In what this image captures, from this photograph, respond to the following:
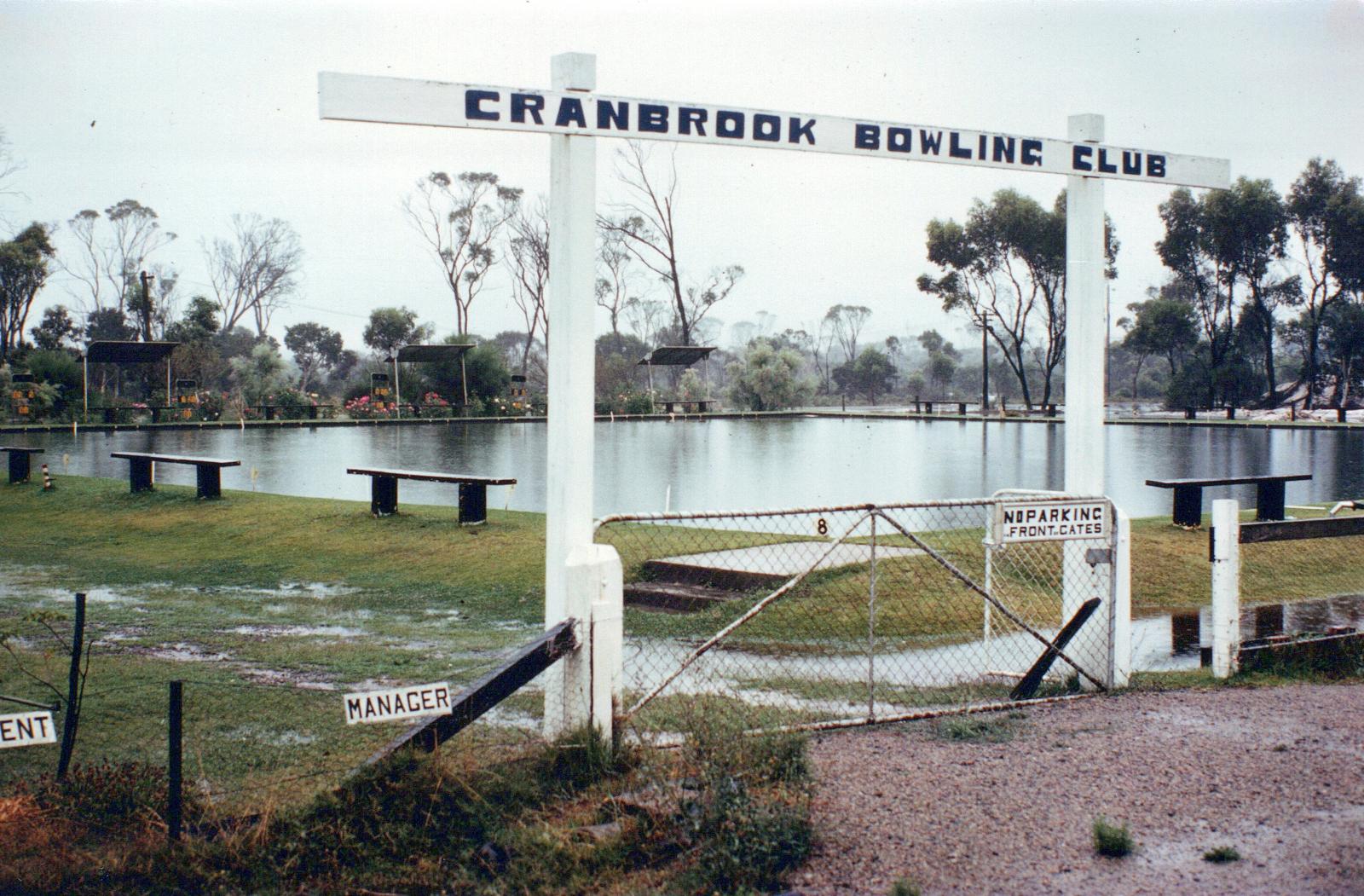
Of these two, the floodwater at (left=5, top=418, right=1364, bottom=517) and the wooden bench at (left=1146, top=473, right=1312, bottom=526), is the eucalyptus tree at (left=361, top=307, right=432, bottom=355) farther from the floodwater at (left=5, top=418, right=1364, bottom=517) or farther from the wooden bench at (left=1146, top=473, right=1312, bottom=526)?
the wooden bench at (left=1146, top=473, right=1312, bottom=526)

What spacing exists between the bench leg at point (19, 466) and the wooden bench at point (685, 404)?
32348 mm

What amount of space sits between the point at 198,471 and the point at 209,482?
0.30 metres

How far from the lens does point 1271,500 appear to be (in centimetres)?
1294

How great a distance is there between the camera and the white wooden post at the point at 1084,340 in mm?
6570

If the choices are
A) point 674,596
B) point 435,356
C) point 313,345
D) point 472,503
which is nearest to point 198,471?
point 472,503

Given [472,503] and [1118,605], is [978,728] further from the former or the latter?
[472,503]

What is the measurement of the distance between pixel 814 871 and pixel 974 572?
664 cm

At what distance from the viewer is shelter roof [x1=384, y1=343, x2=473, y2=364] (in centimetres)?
4553

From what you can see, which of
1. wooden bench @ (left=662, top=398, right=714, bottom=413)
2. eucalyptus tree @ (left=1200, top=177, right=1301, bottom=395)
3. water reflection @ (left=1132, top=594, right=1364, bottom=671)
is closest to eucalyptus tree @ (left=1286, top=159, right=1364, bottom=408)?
eucalyptus tree @ (left=1200, top=177, right=1301, bottom=395)

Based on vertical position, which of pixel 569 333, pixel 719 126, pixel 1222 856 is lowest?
pixel 1222 856

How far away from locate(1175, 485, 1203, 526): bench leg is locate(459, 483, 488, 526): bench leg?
7.81 metres

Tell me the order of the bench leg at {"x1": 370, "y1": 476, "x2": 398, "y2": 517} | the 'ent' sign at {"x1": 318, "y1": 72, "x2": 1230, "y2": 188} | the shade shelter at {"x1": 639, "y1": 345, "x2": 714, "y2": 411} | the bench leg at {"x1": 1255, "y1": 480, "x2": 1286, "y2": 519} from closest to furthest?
the 'ent' sign at {"x1": 318, "y1": 72, "x2": 1230, "y2": 188} < the bench leg at {"x1": 1255, "y1": 480, "x2": 1286, "y2": 519} < the bench leg at {"x1": 370, "y1": 476, "x2": 398, "y2": 517} < the shade shelter at {"x1": 639, "y1": 345, "x2": 714, "y2": 411}

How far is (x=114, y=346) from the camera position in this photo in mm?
39688

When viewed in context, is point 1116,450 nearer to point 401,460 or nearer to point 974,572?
point 401,460
